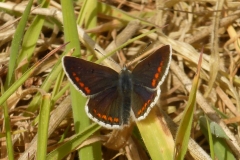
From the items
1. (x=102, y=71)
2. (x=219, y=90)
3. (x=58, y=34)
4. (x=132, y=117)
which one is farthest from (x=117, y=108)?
(x=58, y=34)

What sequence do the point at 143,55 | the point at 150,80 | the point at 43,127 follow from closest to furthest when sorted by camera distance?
1. the point at 43,127
2. the point at 150,80
3. the point at 143,55

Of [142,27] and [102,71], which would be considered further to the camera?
[142,27]

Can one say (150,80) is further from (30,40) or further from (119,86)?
(30,40)

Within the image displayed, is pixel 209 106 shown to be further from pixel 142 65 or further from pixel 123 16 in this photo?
pixel 123 16

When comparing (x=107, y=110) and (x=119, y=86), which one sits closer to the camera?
(x=107, y=110)

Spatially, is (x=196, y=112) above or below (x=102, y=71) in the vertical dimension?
below

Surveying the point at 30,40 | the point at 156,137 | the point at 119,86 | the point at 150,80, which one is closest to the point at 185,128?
the point at 156,137

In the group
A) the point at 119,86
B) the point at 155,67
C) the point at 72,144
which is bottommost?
the point at 72,144
